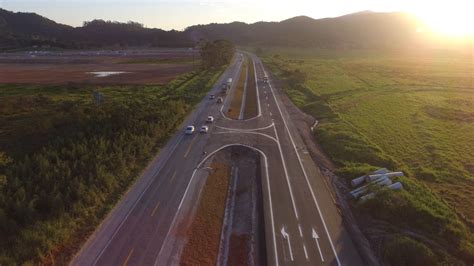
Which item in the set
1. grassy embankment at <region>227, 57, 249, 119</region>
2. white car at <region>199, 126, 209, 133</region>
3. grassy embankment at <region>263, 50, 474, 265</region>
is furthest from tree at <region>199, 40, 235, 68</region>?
white car at <region>199, 126, 209, 133</region>

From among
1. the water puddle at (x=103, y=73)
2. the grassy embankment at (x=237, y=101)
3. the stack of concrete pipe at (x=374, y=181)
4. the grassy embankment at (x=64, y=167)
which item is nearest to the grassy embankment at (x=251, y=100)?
the grassy embankment at (x=237, y=101)

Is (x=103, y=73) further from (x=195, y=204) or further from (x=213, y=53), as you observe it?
(x=195, y=204)

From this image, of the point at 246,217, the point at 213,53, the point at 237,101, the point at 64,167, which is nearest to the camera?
the point at 246,217

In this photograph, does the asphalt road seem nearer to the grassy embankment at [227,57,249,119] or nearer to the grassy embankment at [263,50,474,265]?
the grassy embankment at [263,50,474,265]

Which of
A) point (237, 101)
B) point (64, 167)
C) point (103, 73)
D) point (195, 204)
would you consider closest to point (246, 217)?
point (195, 204)

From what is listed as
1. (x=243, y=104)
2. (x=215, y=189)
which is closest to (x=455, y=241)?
(x=215, y=189)
